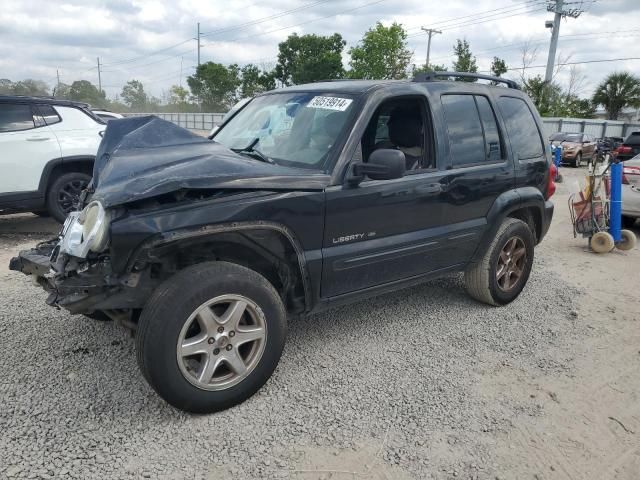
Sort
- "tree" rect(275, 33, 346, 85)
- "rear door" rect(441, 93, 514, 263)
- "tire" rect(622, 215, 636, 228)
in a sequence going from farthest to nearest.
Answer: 1. "tree" rect(275, 33, 346, 85)
2. "tire" rect(622, 215, 636, 228)
3. "rear door" rect(441, 93, 514, 263)

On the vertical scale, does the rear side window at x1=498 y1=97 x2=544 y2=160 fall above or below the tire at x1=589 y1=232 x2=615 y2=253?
above

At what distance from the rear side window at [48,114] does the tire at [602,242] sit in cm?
756

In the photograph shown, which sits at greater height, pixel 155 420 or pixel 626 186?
pixel 626 186

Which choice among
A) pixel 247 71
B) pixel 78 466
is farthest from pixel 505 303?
pixel 247 71

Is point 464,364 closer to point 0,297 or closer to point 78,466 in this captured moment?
point 78,466

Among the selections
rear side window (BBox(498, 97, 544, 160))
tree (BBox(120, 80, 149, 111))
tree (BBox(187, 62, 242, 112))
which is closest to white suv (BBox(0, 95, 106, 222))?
rear side window (BBox(498, 97, 544, 160))

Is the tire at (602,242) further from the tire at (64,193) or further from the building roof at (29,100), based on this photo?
the building roof at (29,100)

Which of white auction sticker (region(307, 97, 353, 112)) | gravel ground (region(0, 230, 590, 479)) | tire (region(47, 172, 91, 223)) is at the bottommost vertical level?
gravel ground (region(0, 230, 590, 479))

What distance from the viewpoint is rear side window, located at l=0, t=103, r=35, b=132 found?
6.62 meters

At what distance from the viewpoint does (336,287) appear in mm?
3334

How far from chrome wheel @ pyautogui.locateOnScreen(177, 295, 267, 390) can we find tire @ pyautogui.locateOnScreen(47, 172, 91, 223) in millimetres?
4883

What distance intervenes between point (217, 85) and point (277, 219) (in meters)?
58.7

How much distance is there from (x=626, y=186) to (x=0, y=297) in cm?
839

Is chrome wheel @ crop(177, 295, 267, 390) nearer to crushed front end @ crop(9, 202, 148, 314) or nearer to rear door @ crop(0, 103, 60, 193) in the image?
crushed front end @ crop(9, 202, 148, 314)
